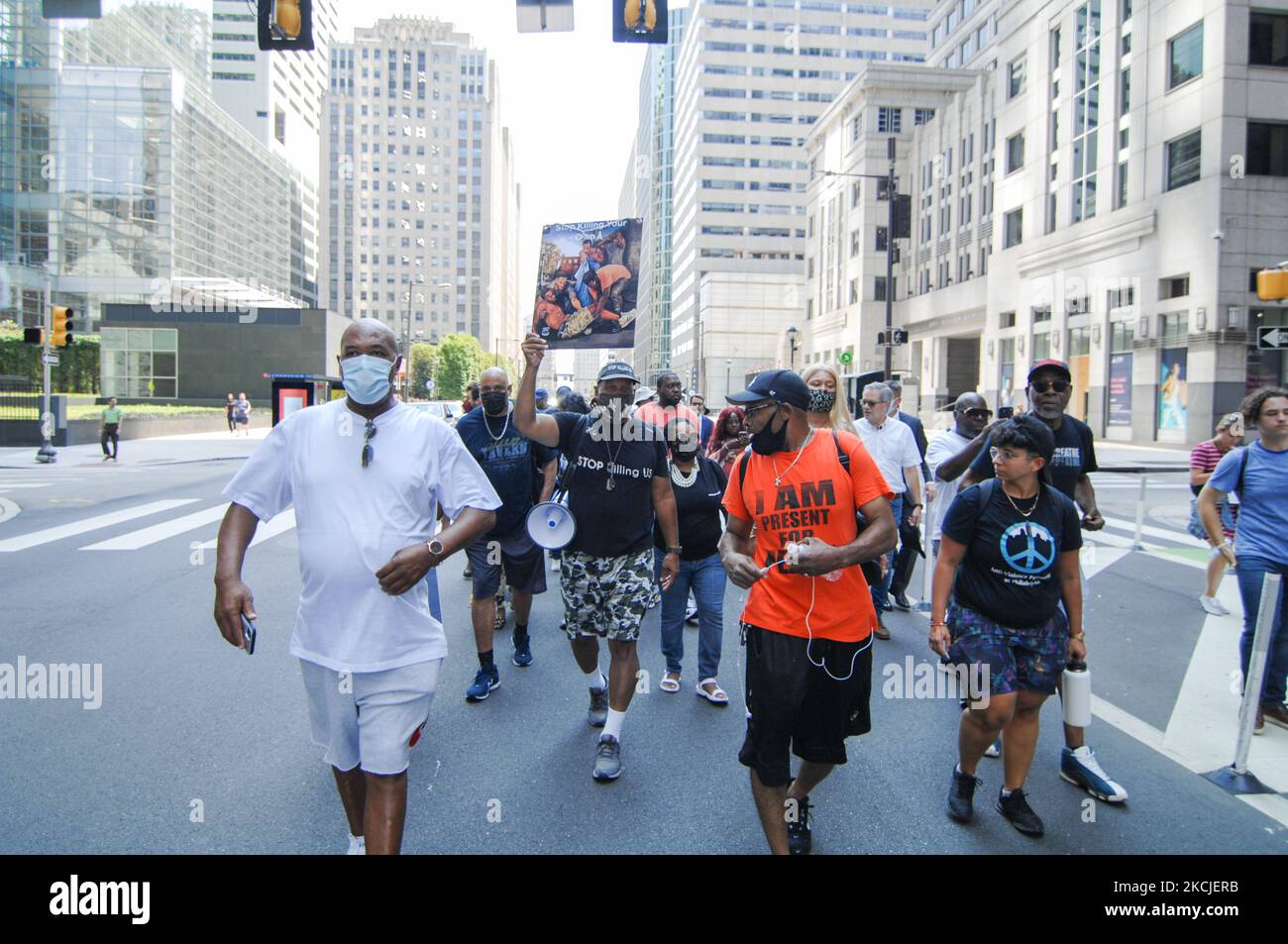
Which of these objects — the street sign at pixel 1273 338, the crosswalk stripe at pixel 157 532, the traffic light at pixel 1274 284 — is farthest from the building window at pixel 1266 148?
the crosswalk stripe at pixel 157 532

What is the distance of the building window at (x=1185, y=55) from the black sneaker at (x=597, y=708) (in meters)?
36.5

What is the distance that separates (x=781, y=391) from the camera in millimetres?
3408

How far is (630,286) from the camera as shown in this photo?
495 centimetres

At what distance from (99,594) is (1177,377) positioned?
3463 cm

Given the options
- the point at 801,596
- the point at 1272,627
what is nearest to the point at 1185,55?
the point at 1272,627

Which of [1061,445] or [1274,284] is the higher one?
[1274,284]

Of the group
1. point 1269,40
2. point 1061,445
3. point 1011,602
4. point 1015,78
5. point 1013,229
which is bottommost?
point 1011,602

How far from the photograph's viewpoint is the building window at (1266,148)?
30047 millimetres

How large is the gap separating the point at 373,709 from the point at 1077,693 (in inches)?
121

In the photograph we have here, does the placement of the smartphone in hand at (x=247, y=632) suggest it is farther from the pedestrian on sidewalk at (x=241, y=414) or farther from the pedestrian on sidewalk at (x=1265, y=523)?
the pedestrian on sidewalk at (x=241, y=414)

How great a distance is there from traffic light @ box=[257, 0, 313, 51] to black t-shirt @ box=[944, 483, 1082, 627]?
7.48 metres

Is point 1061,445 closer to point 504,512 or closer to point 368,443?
point 504,512

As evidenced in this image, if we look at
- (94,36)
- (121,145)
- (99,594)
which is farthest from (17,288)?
(99,594)
